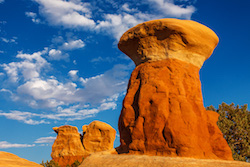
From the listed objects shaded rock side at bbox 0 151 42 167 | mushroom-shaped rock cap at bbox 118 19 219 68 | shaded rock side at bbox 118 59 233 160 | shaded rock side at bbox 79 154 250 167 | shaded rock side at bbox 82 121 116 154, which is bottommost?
shaded rock side at bbox 79 154 250 167

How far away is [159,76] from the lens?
1224cm

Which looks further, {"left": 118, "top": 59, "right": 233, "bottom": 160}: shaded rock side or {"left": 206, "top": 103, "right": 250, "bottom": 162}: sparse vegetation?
{"left": 206, "top": 103, "right": 250, "bottom": 162}: sparse vegetation

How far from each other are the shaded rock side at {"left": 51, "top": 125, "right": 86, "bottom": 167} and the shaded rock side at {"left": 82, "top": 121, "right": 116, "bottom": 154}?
42.8 inches

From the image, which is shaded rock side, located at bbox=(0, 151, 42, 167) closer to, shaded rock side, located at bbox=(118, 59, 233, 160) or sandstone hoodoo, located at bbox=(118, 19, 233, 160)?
A: shaded rock side, located at bbox=(118, 59, 233, 160)

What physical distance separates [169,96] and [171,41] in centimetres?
277

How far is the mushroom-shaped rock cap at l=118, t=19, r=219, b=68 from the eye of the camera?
12650mm

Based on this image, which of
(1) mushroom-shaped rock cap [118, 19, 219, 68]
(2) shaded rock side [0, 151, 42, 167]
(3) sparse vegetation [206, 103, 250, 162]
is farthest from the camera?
(3) sparse vegetation [206, 103, 250, 162]

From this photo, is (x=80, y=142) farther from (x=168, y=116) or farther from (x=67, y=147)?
(x=168, y=116)

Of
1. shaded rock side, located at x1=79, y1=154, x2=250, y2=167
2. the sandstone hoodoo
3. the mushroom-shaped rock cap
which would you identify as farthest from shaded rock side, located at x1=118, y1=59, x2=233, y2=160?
shaded rock side, located at x1=79, y1=154, x2=250, y2=167

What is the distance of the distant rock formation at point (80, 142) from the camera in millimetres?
38344

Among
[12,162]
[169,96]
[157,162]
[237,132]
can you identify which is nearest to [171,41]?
[169,96]

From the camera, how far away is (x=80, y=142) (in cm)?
3991

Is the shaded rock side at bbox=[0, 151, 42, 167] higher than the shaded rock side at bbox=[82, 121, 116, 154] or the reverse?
the reverse

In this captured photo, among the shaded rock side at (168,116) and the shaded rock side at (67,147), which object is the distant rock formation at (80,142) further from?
the shaded rock side at (168,116)
